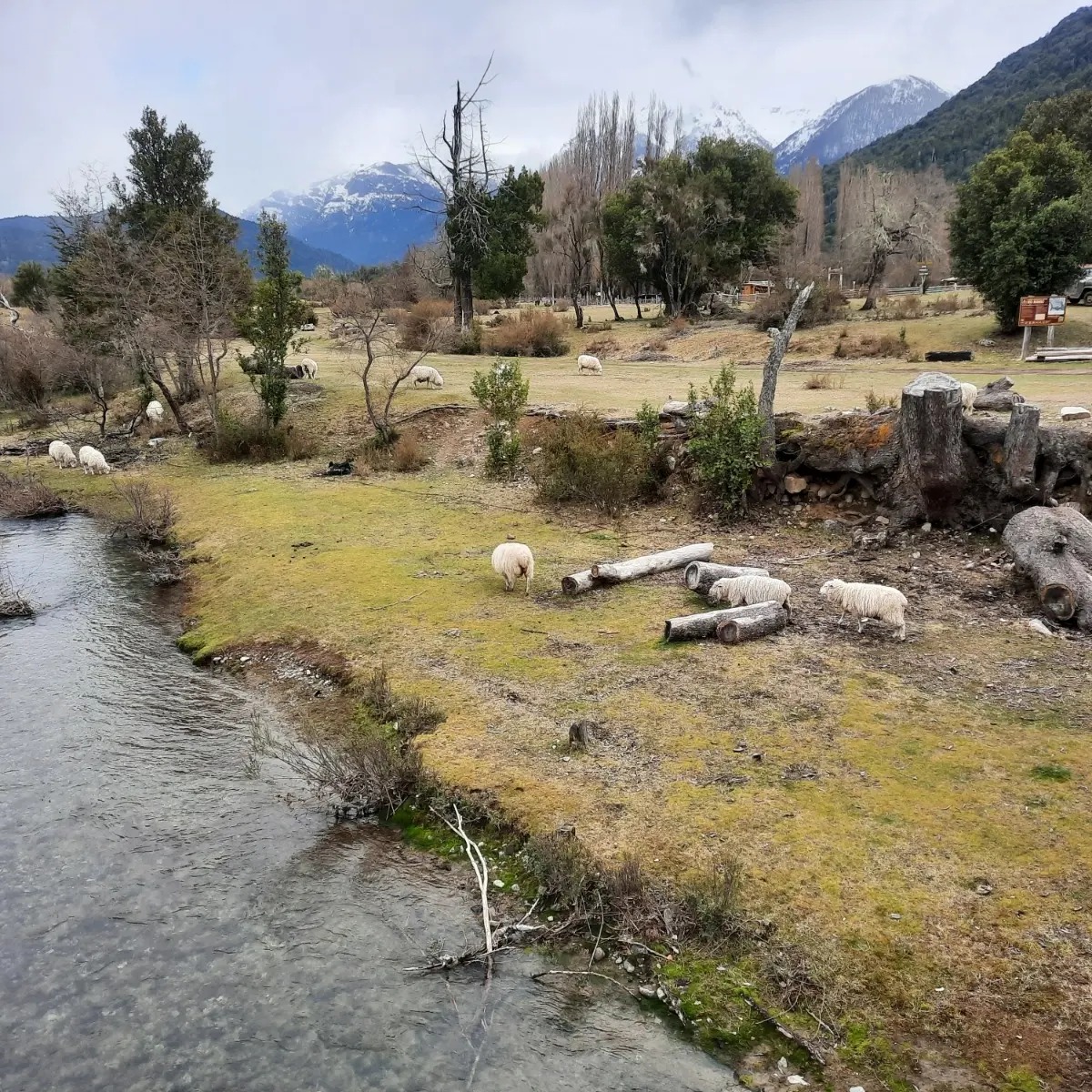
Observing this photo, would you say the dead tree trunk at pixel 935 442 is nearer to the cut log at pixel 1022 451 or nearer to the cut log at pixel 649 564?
the cut log at pixel 1022 451

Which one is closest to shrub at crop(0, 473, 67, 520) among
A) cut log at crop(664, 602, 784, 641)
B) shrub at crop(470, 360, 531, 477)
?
shrub at crop(470, 360, 531, 477)

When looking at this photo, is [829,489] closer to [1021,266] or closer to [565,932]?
[565,932]

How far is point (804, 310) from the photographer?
→ 37.0 metres

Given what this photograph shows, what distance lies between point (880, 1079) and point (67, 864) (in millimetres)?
6198

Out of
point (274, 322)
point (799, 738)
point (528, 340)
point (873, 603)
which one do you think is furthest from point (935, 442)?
point (528, 340)

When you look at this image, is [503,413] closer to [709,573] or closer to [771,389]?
[771,389]

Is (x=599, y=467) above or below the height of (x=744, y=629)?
above

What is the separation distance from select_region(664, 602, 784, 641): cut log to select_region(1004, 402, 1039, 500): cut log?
4.77 metres

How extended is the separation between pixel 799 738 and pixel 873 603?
2583 mm

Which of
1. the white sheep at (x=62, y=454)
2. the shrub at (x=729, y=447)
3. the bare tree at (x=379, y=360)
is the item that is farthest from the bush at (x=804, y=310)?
the white sheep at (x=62, y=454)

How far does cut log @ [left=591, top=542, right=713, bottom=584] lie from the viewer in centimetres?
1130

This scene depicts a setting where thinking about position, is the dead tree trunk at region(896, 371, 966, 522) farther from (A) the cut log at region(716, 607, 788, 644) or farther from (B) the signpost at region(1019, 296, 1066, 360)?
(B) the signpost at region(1019, 296, 1066, 360)

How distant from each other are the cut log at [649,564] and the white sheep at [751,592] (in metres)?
1.46

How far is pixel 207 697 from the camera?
9.29m
